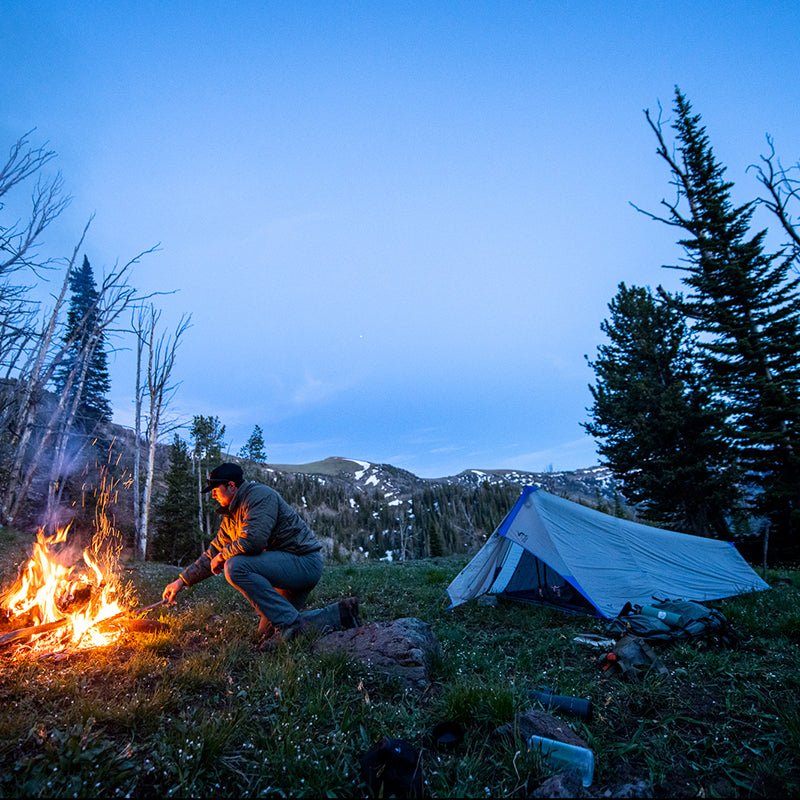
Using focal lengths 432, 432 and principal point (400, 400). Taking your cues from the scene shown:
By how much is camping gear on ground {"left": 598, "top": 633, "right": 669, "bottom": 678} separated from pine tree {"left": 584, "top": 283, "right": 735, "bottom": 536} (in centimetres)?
1703

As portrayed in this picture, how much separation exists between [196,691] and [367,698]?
137 centimetres

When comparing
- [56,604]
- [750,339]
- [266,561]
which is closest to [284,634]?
[266,561]

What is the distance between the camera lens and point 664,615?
5.55m

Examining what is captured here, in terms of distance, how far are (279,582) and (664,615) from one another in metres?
4.88

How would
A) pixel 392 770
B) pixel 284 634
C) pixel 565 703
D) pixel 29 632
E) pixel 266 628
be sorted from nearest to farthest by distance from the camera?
1. pixel 392 770
2. pixel 565 703
3. pixel 29 632
4. pixel 284 634
5. pixel 266 628

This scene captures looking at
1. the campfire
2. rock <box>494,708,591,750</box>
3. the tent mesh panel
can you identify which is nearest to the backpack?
the tent mesh panel

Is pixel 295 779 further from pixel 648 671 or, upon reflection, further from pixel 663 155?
pixel 663 155

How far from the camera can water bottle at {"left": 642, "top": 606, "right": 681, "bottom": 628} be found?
5.39 metres

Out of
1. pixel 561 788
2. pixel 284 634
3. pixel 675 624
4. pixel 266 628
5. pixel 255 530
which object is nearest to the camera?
pixel 561 788

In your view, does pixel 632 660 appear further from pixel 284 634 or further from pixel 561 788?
pixel 284 634

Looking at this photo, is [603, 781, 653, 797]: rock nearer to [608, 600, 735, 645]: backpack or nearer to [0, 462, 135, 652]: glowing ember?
[608, 600, 735, 645]: backpack

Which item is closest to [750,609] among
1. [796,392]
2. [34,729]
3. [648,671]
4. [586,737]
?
[648,671]

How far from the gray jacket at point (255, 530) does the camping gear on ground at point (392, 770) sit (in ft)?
9.09

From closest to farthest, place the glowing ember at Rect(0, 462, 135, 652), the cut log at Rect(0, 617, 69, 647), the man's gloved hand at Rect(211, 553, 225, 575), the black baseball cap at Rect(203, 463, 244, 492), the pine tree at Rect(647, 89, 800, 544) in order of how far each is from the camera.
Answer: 1. the cut log at Rect(0, 617, 69, 647)
2. the glowing ember at Rect(0, 462, 135, 652)
3. the man's gloved hand at Rect(211, 553, 225, 575)
4. the black baseball cap at Rect(203, 463, 244, 492)
5. the pine tree at Rect(647, 89, 800, 544)
